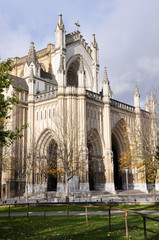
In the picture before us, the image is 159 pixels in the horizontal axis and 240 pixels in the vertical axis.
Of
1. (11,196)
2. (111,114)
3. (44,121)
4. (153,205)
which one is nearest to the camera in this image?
(153,205)

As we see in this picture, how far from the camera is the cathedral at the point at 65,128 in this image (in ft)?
117

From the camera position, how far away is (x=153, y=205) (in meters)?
23.9

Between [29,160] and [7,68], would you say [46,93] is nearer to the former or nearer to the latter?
[29,160]

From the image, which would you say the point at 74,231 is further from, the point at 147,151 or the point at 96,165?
the point at 96,165

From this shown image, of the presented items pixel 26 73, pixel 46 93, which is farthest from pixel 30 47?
pixel 46 93

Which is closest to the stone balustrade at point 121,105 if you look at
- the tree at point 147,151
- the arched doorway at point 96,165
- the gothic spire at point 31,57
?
the arched doorway at point 96,165

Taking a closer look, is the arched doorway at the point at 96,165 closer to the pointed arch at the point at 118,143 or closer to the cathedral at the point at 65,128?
the cathedral at the point at 65,128

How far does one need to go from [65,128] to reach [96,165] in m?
11.8

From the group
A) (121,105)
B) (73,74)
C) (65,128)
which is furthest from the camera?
(73,74)

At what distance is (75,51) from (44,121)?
16181 millimetres

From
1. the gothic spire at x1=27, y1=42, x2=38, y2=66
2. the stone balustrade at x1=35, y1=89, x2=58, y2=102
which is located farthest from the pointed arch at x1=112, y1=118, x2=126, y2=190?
the gothic spire at x1=27, y1=42, x2=38, y2=66

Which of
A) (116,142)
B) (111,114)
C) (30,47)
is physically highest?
(30,47)

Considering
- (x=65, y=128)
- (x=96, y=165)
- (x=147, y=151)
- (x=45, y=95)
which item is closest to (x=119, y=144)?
(x=96, y=165)

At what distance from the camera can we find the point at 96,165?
42188 millimetres
